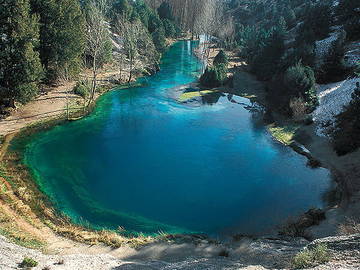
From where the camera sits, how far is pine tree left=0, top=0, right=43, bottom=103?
4884cm

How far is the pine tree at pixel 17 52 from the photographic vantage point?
48.8m

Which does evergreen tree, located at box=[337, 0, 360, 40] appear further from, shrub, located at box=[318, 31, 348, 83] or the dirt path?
the dirt path

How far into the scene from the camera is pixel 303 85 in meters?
57.9

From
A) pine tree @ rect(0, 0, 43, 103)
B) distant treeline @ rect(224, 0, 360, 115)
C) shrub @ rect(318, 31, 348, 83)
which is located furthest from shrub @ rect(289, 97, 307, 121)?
pine tree @ rect(0, 0, 43, 103)

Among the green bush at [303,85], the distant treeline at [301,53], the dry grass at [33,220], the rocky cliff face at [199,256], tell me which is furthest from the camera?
the distant treeline at [301,53]

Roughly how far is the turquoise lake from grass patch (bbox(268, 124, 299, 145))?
134 cm

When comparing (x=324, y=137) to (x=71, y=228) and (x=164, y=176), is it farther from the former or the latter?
(x=71, y=228)

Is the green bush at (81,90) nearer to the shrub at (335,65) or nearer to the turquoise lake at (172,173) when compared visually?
the turquoise lake at (172,173)

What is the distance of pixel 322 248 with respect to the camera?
19.3 m

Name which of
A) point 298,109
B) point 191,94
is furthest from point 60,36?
point 298,109

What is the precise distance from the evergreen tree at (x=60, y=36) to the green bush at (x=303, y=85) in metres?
38.1

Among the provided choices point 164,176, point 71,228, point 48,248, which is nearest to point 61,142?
point 164,176

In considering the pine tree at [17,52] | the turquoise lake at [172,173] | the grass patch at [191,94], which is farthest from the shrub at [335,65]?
the pine tree at [17,52]

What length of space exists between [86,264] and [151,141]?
27.0 metres
